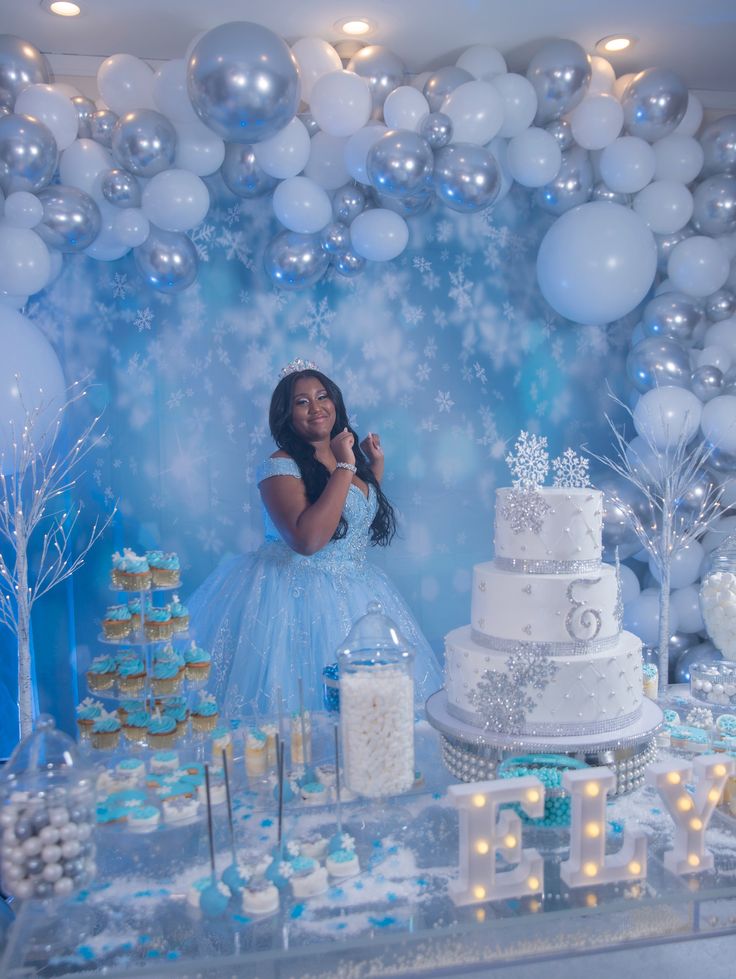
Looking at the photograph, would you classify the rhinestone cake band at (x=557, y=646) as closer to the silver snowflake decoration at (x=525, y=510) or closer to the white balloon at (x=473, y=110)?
the silver snowflake decoration at (x=525, y=510)

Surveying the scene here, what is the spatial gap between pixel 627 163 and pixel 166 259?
2249 mm

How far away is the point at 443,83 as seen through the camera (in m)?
4.06

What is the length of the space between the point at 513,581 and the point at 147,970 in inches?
47.5

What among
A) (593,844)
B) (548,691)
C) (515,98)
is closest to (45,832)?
(593,844)

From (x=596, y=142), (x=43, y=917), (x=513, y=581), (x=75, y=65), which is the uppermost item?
(x=75, y=65)

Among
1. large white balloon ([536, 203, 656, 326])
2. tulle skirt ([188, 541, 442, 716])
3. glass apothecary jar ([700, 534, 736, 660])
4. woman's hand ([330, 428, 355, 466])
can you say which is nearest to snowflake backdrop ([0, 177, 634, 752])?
large white balloon ([536, 203, 656, 326])

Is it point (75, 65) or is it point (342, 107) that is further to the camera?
point (75, 65)

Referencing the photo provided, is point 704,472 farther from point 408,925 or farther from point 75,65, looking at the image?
point 75,65

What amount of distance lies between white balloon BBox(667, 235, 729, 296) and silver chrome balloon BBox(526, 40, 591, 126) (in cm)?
92

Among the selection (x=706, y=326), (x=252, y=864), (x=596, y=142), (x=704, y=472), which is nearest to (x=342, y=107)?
(x=596, y=142)

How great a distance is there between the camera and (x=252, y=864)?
1.76 metres

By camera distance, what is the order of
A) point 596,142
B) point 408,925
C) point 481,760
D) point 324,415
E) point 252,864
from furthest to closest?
point 596,142
point 324,415
point 481,760
point 252,864
point 408,925

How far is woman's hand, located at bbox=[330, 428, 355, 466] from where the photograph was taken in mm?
3643

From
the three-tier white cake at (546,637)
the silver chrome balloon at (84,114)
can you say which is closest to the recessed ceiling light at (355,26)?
the silver chrome balloon at (84,114)
